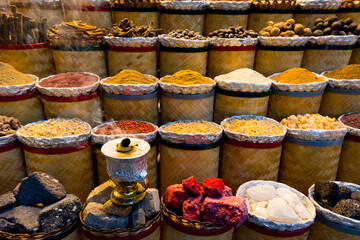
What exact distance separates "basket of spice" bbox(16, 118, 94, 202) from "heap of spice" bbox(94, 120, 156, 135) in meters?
0.12

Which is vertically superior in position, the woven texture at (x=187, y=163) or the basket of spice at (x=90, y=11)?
the basket of spice at (x=90, y=11)

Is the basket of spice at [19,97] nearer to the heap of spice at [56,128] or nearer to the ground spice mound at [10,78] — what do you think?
the ground spice mound at [10,78]

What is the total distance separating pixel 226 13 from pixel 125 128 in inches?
71.5

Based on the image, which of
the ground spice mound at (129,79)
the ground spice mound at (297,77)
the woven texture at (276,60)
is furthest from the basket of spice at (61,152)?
the woven texture at (276,60)

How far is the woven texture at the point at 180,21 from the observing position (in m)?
2.78

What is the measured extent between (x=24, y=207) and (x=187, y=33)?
197 cm

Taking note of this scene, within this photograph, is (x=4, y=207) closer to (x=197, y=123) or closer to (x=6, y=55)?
(x=197, y=123)

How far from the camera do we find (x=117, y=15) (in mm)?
2711

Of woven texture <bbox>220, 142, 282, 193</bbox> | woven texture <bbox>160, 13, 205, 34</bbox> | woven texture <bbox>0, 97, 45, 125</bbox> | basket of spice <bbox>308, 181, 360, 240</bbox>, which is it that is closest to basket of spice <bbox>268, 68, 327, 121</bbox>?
woven texture <bbox>220, 142, 282, 193</bbox>

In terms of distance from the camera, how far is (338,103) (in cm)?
247

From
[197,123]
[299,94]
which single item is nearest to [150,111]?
[197,123]

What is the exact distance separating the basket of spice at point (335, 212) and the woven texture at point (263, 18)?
6.63 ft

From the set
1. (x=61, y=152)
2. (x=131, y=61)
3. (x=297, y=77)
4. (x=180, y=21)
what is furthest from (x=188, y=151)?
(x=180, y=21)

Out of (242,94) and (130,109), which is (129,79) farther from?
(242,94)
